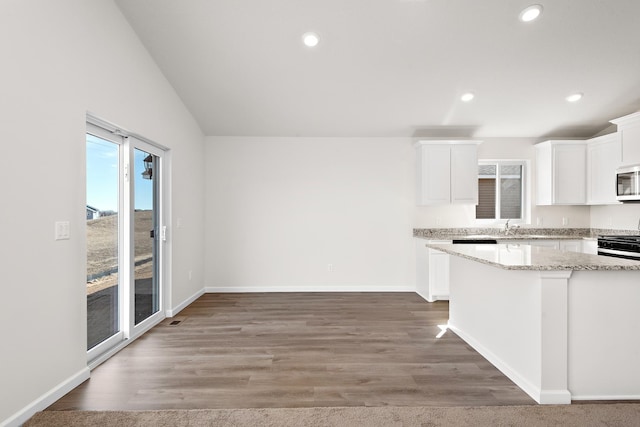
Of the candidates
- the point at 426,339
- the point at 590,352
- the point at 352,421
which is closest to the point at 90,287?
the point at 352,421

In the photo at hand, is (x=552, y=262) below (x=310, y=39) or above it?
below

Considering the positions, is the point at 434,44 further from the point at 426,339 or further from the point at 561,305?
the point at 426,339

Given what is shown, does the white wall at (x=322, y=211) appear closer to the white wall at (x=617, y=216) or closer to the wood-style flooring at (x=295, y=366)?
the white wall at (x=617, y=216)

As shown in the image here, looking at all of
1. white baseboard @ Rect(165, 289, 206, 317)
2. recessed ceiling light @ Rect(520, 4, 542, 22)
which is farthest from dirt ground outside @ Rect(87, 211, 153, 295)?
recessed ceiling light @ Rect(520, 4, 542, 22)

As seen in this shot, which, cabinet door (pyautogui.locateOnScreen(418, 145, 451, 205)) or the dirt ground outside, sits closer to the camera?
the dirt ground outside

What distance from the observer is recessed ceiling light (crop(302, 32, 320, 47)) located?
3.22 m

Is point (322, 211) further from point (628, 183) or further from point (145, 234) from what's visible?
point (628, 183)

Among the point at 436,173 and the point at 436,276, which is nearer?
the point at 436,276

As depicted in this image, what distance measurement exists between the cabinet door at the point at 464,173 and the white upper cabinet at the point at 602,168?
1680 millimetres

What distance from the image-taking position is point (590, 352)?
215 centimetres

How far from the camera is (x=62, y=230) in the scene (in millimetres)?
2262

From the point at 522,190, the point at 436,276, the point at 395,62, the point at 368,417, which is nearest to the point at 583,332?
the point at 368,417

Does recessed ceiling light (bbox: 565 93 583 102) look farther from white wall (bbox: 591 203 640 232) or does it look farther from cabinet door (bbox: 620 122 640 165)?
white wall (bbox: 591 203 640 232)

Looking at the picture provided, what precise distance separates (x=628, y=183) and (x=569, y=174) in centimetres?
86
